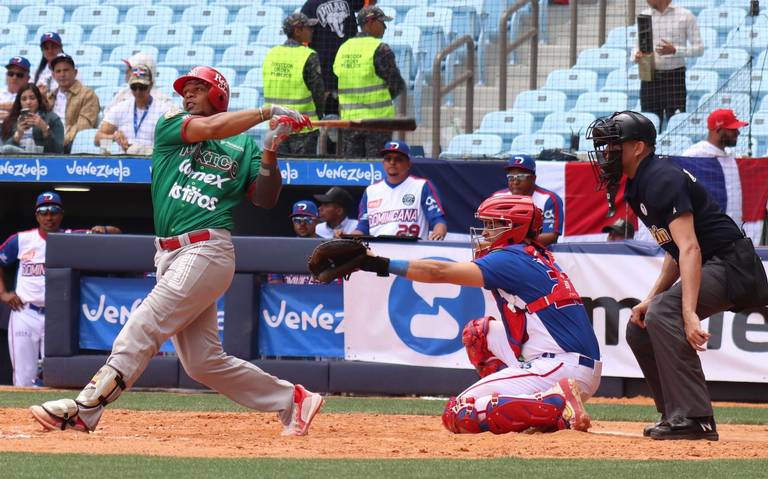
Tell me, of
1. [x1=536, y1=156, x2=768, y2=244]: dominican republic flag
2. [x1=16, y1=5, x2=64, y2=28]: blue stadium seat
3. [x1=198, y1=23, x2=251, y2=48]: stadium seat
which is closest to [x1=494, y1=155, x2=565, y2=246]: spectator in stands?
[x1=536, y1=156, x2=768, y2=244]: dominican republic flag

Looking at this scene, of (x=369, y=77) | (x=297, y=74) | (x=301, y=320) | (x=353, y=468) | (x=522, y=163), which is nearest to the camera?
(x=353, y=468)

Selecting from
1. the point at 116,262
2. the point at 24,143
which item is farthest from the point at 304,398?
the point at 24,143

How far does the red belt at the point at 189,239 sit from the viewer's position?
20.0 ft

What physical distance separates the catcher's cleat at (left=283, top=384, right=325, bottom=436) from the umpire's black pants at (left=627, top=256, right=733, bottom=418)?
177cm

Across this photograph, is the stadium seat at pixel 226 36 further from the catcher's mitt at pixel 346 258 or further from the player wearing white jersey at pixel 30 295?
the catcher's mitt at pixel 346 258

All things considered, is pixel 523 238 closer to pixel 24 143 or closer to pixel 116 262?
pixel 116 262

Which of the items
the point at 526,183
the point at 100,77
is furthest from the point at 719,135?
the point at 100,77

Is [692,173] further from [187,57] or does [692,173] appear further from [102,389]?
[187,57]

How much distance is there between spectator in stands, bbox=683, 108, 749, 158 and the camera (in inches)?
417

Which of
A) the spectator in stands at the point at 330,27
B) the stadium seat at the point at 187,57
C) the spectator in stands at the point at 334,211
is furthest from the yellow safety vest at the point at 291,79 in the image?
the stadium seat at the point at 187,57

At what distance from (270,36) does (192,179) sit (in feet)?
Answer: 29.6

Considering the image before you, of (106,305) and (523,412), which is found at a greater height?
(106,305)

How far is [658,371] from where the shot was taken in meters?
6.34

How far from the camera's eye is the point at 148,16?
16000mm
